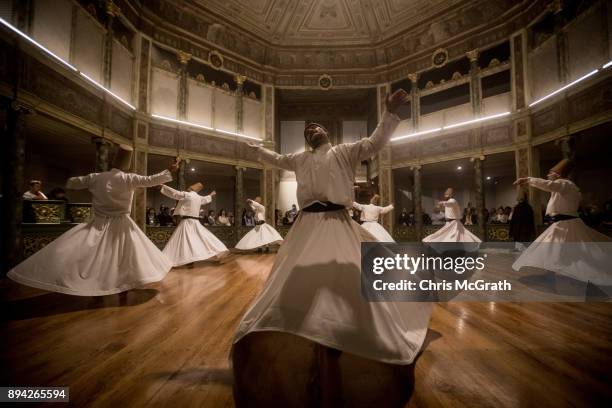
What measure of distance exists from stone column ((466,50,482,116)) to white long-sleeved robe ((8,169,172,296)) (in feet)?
35.0

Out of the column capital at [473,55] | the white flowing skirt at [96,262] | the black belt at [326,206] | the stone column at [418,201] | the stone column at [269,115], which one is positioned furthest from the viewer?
the stone column at [269,115]

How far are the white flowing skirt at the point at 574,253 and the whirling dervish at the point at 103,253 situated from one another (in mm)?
5238

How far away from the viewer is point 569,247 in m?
3.74

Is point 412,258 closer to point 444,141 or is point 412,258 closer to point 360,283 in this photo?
point 360,283

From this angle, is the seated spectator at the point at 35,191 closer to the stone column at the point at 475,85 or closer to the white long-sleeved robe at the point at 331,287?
the white long-sleeved robe at the point at 331,287

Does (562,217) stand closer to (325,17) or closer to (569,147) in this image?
(569,147)

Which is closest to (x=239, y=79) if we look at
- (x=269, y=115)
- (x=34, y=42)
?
→ (x=269, y=115)

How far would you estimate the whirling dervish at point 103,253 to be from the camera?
267 cm

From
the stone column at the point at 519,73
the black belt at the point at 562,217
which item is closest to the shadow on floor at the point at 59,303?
the black belt at the point at 562,217

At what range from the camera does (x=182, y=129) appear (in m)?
9.16

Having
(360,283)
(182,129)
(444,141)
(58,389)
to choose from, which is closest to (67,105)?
(182,129)

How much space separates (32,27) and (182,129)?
4.33 metres

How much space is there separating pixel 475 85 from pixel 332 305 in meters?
11.3

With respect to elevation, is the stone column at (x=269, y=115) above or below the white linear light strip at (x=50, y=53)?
above
